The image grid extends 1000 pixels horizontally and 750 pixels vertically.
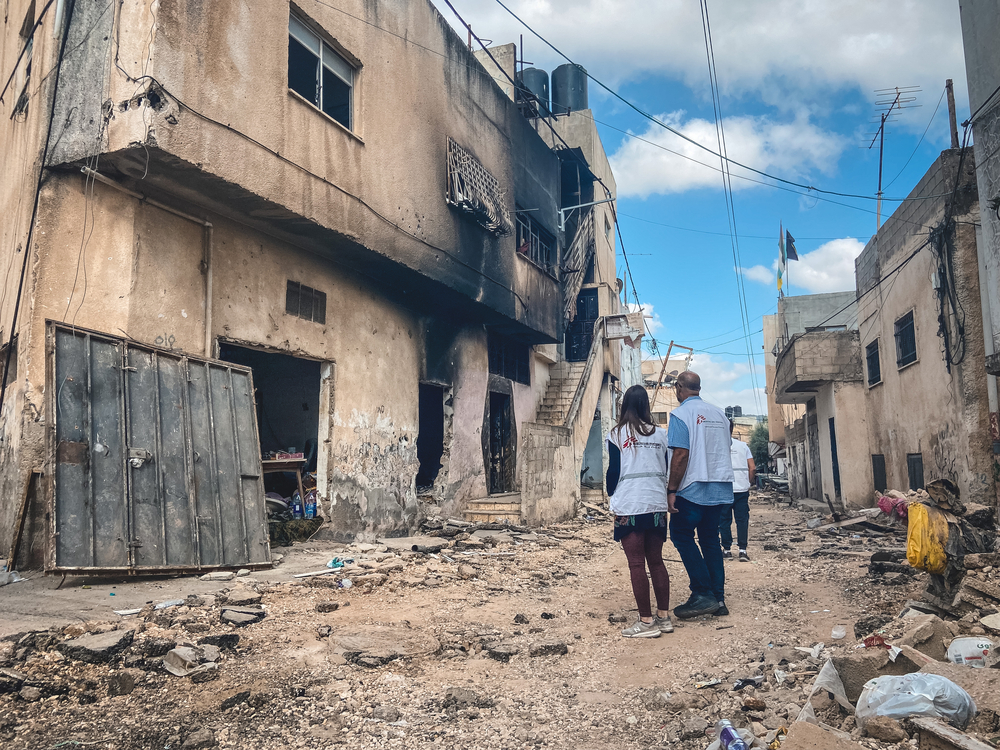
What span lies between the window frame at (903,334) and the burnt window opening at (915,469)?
1600 millimetres

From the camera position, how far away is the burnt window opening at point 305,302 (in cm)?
785

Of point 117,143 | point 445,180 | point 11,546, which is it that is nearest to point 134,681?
point 11,546

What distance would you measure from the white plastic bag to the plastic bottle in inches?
17.8

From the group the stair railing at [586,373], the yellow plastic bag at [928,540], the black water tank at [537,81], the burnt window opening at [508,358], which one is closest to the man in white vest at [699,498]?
the yellow plastic bag at [928,540]

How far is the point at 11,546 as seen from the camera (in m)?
5.80

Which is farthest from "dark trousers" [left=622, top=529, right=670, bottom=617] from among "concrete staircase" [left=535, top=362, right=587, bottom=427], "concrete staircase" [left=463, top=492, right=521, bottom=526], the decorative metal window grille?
"concrete staircase" [left=535, top=362, right=587, bottom=427]

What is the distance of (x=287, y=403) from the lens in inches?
408

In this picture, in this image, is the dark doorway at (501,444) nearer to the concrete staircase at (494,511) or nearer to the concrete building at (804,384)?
the concrete staircase at (494,511)

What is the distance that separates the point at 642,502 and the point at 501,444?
955 cm

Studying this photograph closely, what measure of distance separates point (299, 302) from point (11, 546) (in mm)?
3710

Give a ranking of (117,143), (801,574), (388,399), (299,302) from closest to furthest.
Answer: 1. (117,143)
2. (801,574)
3. (299,302)
4. (388,399)

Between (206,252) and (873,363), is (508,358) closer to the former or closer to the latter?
(873,363)

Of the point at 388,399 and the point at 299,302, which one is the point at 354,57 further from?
the point at 388,399

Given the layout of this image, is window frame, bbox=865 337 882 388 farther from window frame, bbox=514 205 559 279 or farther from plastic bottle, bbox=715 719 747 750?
plastic bottle, bbox=715 719 747 750
